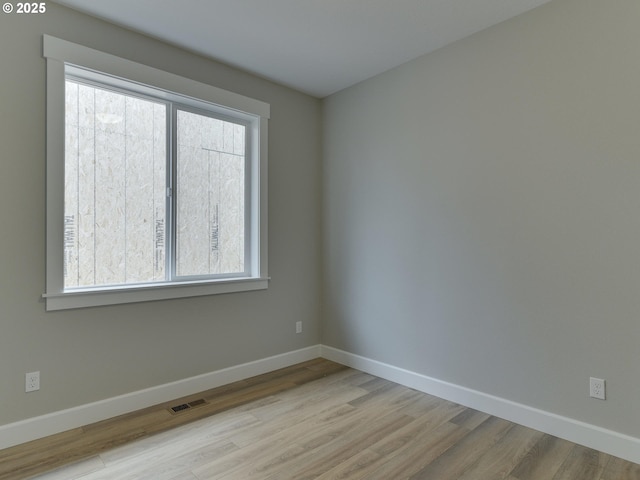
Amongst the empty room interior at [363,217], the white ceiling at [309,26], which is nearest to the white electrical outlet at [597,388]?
the empty room interior at [363,217]

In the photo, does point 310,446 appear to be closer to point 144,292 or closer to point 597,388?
point 144,292

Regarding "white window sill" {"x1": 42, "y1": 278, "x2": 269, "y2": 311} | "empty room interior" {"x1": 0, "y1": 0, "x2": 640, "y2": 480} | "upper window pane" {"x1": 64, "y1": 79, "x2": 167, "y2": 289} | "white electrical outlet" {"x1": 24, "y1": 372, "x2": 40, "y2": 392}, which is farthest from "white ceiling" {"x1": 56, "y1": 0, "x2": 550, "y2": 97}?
"white electrical outlet" {"x1": 24, "y1": 372, "x2": 40, "y2": 392}

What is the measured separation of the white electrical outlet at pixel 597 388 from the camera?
2070 millimetres

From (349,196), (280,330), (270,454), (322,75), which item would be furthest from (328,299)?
(322,75)

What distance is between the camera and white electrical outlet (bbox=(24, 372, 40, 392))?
7.13 feet

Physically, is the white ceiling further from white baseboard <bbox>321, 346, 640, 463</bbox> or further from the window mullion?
white baseboard <bbox>321, 346, 640, 463</bbox>

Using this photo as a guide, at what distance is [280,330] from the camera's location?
11.5ft

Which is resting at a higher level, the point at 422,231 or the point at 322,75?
the point at 322,75

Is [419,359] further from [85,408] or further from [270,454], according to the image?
[85,408]

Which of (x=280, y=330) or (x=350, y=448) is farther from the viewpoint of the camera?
(x=280, y=330)

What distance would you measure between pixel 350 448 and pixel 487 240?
1647mm

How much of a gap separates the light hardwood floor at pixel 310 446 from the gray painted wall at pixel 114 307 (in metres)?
0.32

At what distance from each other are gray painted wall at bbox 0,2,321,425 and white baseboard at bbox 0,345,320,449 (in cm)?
5

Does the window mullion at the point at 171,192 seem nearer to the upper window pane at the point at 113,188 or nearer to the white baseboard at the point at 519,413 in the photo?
the upper window pane at the point at 113,188
